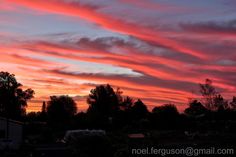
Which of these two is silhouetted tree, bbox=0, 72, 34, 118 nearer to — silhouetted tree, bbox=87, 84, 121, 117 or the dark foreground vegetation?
the dark foreground vegetation

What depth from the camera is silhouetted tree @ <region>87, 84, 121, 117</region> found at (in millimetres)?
149000

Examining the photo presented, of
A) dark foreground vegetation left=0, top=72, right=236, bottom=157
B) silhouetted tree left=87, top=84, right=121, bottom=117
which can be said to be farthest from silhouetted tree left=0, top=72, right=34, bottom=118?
silhouetted tree left=87, top=84, right=121, bottom=117

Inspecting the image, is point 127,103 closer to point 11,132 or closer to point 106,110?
point 106,110

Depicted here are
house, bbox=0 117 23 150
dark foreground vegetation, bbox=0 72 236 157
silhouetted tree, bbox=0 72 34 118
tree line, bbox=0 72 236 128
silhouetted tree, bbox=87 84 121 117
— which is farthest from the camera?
silhouetted tree, bbox=87 84 121 117

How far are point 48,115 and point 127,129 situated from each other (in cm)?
5653

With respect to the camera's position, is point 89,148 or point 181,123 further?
point 181,123

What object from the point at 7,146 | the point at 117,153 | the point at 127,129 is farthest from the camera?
the point at 127,129

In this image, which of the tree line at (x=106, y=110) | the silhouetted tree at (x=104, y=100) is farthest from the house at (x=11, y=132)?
the silhouetted tree at (x=104, y=100)

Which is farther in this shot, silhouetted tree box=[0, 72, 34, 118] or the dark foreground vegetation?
silhouetted tree box=[0, 72, 34, 118]

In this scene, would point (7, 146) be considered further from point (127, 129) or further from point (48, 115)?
point (48, 115)

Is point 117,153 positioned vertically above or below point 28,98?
below

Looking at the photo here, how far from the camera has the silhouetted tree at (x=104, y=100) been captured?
14900 cm

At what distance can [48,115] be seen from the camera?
461 ft

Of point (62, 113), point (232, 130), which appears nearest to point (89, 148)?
point (232, 130)
